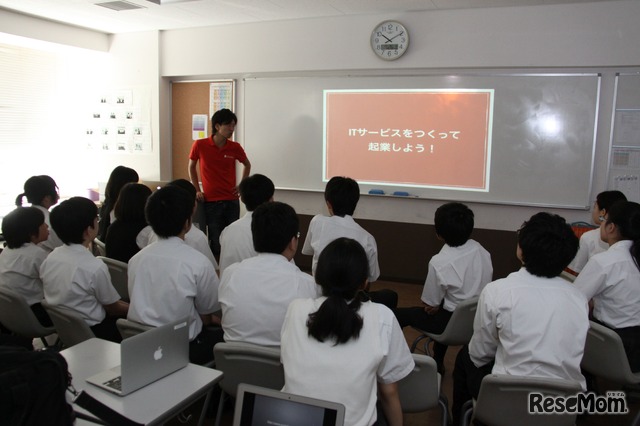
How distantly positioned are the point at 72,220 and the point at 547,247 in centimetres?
216

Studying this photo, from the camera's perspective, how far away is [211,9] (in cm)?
477

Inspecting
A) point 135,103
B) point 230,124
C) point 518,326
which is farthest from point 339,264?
point 135,103

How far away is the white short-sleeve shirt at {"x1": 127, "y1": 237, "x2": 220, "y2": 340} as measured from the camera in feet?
7.11

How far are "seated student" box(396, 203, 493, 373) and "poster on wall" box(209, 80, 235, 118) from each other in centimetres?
357

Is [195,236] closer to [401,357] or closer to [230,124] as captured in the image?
[401,357]

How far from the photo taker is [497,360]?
74.8 inches

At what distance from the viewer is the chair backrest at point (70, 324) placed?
2131 mm

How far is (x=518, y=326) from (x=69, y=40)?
5.78 m

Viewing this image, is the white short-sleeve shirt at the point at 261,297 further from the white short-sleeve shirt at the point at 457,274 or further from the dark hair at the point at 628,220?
the dark hair at the point at 628,220

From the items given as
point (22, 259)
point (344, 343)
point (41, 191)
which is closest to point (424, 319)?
point (344, 343)

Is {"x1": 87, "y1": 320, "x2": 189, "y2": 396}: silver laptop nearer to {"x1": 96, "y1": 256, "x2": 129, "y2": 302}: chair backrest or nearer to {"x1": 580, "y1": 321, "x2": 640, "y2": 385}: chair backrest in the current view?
{"x1": 96, "y1": 256, "x2": 129, "y2": 302}: chair backrest

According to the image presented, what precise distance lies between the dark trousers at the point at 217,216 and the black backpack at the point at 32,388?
12.9ft

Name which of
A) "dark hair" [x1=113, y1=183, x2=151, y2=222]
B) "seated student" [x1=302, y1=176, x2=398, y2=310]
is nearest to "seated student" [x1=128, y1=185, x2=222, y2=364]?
"dark hair" [x1=113, y1=183, x2=151, y2=222]

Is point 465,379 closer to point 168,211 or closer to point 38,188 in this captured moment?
point 168,211
